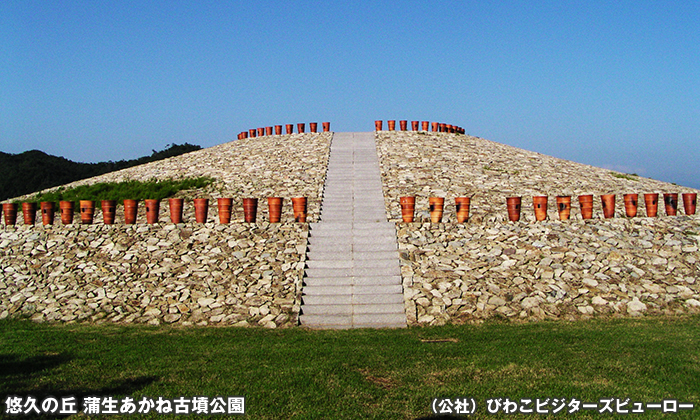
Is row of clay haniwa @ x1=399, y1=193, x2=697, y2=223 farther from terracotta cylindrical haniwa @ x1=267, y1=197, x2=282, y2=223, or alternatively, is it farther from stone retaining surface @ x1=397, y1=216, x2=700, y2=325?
terracotta cylindrical haniwa @ x1=267, y1=197, x2=282, y2=223

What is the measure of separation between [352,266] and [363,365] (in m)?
5.91

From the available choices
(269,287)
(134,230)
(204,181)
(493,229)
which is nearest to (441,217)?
(493,229)

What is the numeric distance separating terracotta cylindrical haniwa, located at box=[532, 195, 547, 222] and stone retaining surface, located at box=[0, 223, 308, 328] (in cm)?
706

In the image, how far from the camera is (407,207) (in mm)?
16312

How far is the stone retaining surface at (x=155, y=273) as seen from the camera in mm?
12219

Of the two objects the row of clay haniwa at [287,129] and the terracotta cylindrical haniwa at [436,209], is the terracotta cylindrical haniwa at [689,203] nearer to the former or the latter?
the terracotta cylindrical haniwa at [436,209]

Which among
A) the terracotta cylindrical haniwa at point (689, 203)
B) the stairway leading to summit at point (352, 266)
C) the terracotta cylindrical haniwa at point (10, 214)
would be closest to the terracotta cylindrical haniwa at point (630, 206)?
the terracotta cylindrical haniwa at point (689, 203)

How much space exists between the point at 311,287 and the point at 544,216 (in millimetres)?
7779

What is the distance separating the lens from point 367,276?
1356 centimetres

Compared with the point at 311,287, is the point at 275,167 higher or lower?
higher

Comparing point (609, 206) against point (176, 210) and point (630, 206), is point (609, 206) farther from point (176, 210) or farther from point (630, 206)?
point (176, 210)

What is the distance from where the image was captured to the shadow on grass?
22.2 feet

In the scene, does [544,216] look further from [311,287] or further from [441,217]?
[311,287]

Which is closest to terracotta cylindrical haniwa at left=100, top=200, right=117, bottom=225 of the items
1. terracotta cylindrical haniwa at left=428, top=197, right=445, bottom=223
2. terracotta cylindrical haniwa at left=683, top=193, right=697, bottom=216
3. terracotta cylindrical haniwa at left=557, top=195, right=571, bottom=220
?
terracotta cylindrical haniwa at left=428, top=197, right=445, bottom=223
